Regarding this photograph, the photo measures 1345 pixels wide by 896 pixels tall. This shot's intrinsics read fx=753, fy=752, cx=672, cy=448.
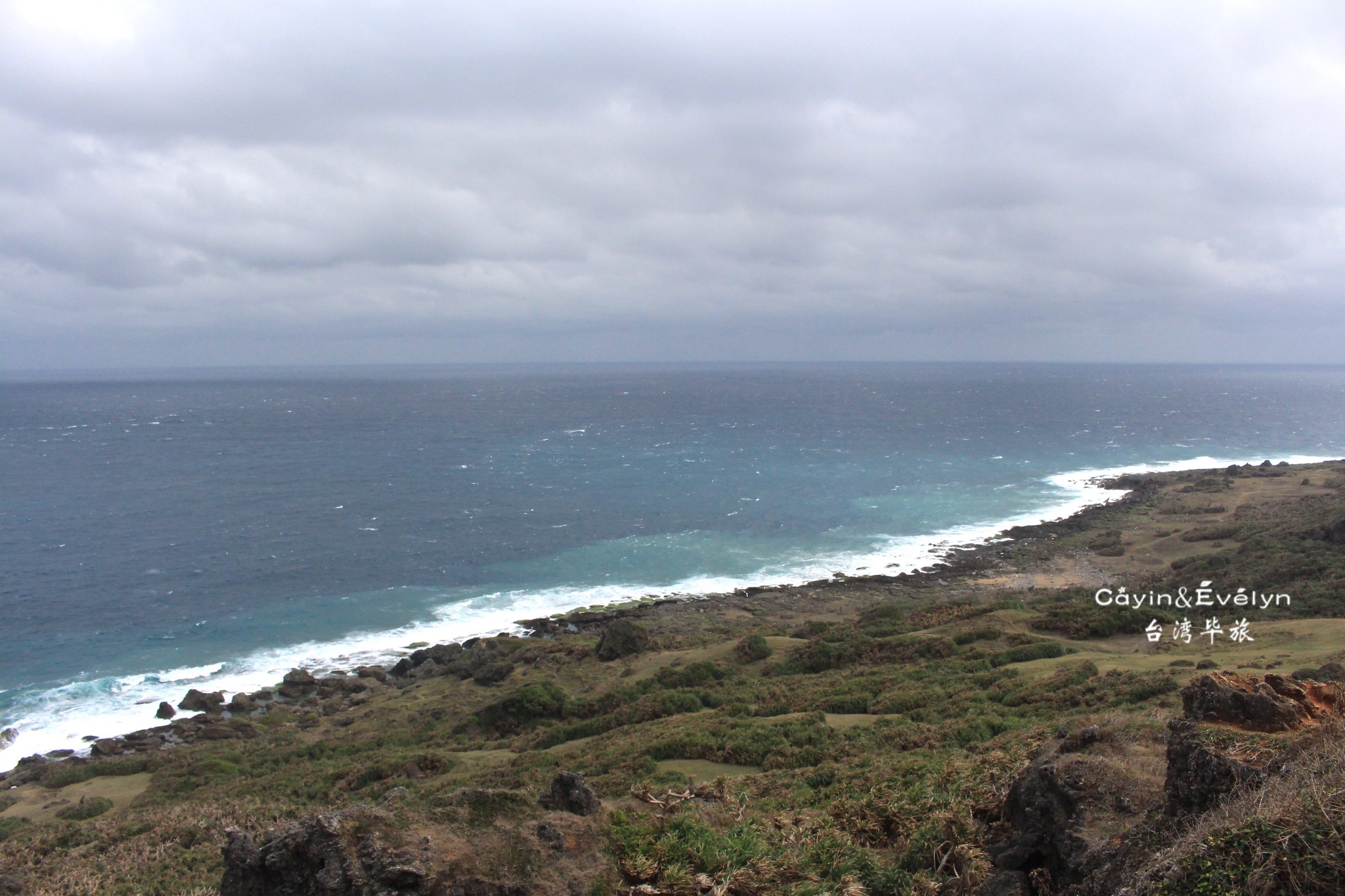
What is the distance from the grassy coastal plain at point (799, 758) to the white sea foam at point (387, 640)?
242cm

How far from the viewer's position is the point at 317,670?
37.2 meters

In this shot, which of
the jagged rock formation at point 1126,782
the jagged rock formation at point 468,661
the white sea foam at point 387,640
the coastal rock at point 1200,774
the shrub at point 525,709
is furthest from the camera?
the jagged rock formation at point 468,661

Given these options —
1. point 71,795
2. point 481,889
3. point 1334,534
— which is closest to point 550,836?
point 481,889

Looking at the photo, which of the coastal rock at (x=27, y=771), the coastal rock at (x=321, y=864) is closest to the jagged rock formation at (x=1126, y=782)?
the coastal rock at (x=321, y=864)

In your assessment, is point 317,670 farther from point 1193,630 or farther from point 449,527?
point 1193,630

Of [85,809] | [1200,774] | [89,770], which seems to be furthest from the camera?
[89,770]

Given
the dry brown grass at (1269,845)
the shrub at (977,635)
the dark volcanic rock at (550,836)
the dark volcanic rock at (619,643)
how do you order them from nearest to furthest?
the dry brown grass at (1269,845) < the dark volcanic rock at (550,836) < the shrub at (977,635) < the dark volcanic rock at (619,643)

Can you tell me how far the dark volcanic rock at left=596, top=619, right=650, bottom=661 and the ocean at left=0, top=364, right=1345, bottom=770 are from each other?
1100 cm

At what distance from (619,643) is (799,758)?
17.8 meters

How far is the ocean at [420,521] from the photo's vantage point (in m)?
40.0

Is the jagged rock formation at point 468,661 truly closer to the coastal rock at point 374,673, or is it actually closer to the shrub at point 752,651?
the coastal rock at point 374,673

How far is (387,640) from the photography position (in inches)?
1626

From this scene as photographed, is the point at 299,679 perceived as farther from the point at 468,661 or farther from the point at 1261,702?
the point at 1261,702

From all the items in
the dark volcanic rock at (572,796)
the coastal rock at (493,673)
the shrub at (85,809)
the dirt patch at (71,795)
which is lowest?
the dirt patch at (71,795)
